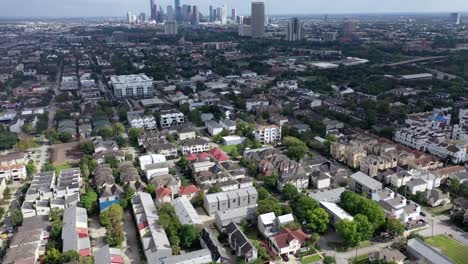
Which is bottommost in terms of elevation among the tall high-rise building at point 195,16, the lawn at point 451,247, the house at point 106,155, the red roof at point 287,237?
the lawn at point 451,247

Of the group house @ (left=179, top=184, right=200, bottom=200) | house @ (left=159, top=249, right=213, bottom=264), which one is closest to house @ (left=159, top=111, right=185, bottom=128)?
house @ (left=179, top=184, right=200, bottom=200)

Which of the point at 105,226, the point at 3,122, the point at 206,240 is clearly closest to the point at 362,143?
the point at 206,240

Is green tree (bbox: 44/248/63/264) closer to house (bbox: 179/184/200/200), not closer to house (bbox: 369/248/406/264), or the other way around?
house (bbox: 179/184/200/200)

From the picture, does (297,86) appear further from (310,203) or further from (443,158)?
(310,203)

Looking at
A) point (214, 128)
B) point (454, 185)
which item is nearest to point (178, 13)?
point (214, 128)

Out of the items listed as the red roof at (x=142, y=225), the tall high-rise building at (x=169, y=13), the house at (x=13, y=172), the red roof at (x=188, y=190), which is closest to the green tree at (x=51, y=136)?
the house at (x=13, y=172)

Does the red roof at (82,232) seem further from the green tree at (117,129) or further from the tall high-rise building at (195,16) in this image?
the tall high-rise building at (195,16)

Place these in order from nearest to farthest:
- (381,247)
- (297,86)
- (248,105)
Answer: (381,247) → (248,105) → (297,86)

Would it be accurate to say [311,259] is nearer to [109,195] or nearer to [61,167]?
[109,195]
